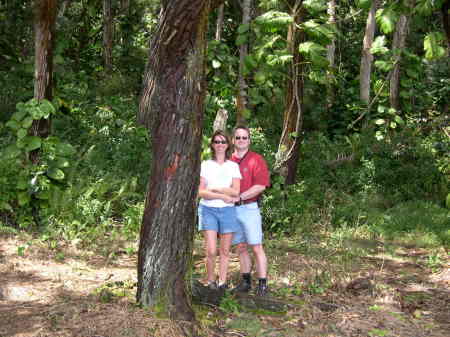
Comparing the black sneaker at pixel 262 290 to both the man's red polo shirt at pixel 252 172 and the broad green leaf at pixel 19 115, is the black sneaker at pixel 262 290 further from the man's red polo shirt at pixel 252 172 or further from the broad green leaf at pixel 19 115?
the broad green leaf at pixel 19 115

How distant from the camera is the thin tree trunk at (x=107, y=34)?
50.0ft

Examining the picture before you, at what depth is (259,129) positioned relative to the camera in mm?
12211

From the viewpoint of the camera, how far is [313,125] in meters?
15.0

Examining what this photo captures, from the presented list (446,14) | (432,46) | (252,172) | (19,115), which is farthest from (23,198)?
(446,14)

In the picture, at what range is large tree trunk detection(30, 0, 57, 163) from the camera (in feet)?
28.2

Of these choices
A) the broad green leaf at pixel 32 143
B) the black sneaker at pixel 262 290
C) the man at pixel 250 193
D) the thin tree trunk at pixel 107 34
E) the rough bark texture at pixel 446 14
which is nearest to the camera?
the man at pixel 250 193

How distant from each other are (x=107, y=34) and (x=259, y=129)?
5.61m

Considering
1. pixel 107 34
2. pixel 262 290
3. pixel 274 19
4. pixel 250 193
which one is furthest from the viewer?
pixel 107 34

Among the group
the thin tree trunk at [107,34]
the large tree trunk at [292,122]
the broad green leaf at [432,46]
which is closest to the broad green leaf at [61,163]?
the large tree trunk at [292,122]

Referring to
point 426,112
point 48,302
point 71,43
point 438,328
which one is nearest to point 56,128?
point 71,43

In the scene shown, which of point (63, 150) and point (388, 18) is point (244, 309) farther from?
point (63, 150)

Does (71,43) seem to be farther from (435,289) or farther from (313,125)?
(435,289)

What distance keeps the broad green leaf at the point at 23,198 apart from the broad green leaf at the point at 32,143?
65 centimetres

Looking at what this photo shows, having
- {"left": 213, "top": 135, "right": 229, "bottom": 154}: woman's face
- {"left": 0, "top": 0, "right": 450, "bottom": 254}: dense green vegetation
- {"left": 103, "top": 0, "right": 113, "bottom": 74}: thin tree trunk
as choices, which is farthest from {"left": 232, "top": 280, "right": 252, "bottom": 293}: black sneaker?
{"left": 103, "top": 0, "right": 113, "bottom": 74}: thin tree trunk
